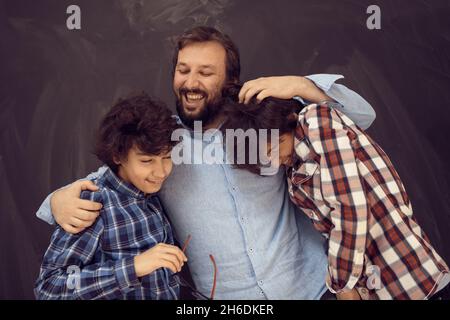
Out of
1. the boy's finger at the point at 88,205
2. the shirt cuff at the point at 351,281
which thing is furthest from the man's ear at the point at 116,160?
the shirt cuff at the point at 351,281

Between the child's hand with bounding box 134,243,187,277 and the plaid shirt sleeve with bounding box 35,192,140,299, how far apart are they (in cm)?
2

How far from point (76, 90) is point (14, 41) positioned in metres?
0.22

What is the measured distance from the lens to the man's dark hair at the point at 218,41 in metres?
1.19

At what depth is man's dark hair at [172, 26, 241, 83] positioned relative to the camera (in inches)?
46.8

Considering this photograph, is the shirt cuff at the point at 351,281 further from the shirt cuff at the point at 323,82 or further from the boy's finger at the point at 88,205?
the boy's finger at the point at 88,205

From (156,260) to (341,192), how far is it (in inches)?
17.2

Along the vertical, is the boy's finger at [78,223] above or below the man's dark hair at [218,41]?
below

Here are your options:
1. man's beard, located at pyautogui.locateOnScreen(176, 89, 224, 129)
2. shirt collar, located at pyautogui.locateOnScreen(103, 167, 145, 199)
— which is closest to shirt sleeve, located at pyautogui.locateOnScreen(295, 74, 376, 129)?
man's beard, located at pyautogui.locateOnScreen(176, 89, 224, 129)

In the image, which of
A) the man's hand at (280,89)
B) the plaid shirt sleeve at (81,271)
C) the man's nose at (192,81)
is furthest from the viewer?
the man's nose at (192,81)

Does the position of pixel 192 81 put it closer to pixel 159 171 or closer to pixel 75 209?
pixel 159 171

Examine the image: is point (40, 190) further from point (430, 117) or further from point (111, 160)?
point (430, 117)

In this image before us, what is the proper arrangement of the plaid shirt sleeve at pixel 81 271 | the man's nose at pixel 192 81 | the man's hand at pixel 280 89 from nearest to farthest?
1. the plaid shirt sleeve at pixel 81 271
2. the man's hand at pixel 280 89
3. the man's nose at pixel 192 81

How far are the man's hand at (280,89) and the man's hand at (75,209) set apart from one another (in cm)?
43

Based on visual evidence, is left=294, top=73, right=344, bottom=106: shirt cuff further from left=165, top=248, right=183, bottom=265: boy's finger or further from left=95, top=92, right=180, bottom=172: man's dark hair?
left=165, top=248, right=183, bottom=265: boy's finger
